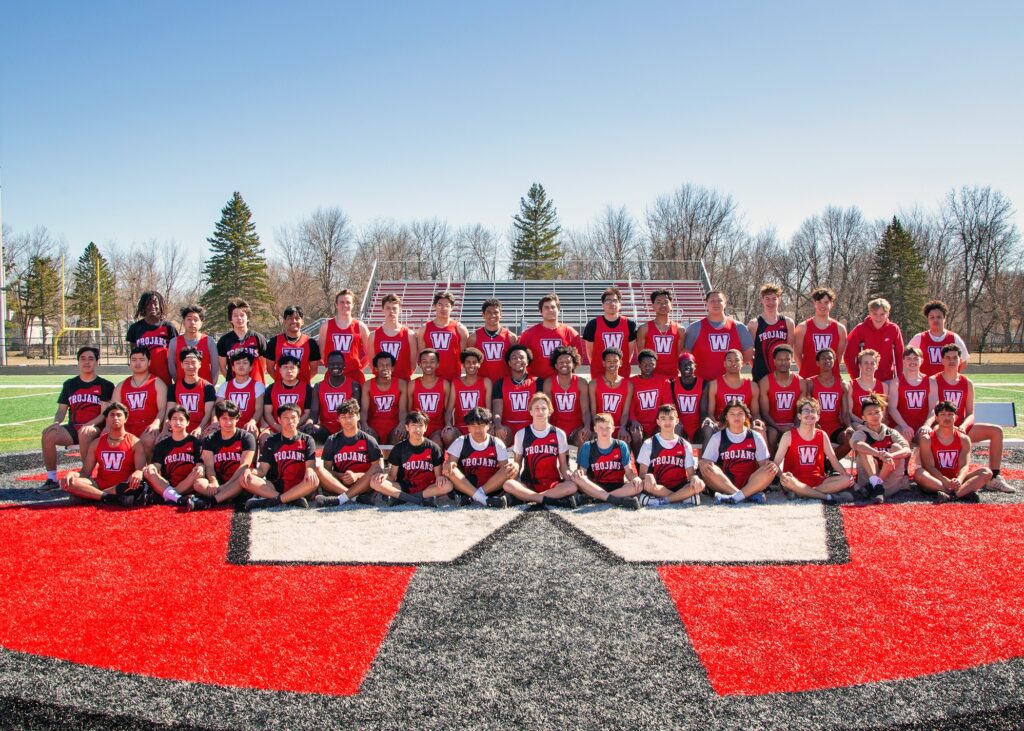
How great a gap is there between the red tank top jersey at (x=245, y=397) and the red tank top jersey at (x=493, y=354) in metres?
2.46

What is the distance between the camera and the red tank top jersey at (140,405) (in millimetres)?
7488

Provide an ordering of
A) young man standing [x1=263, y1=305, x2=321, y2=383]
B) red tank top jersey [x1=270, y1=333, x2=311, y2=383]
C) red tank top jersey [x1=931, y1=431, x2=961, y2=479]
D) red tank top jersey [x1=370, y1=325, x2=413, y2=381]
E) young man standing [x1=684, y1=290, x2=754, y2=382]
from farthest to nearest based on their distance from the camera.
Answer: red tank top jersey [x1=370, y1=325, x2=413, y2=381]
young man standing [x1=684, y1=290, x2=754, y2=382]
red tank top jersey [x1=270, y1=333, x2=311, y2=383]
young man standing [x1=263, y1=305, x2=321, y2=383]
red tank top jersey [x1=931, y1=431, x2=961, y2=479]

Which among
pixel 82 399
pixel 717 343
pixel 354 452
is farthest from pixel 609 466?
pixel 82 399

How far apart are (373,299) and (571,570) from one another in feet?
96.2

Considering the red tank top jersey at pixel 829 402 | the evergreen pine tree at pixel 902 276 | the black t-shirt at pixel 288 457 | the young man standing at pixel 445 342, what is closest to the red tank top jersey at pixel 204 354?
the black t-shirt at pixel 288 457

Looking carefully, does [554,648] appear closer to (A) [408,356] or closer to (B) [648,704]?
(B) [648,704]

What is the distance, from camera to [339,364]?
25.1 ft

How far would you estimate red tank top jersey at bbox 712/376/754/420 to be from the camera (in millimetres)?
7539

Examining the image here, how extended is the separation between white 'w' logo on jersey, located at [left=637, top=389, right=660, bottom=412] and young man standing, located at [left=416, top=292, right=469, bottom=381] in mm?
2104

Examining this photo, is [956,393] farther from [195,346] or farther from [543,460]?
[195,346]

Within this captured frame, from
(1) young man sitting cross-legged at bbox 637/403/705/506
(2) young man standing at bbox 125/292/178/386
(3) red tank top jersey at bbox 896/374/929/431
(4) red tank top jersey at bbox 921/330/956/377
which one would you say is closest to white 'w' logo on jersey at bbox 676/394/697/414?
(1) young man sitting cross-legged at bbox 637/403/705/506

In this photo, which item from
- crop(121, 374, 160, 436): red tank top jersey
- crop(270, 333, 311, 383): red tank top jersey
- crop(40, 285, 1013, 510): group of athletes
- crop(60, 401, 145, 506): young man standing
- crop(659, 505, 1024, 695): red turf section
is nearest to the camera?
crop(659, 505, 1024, 695): red turf section

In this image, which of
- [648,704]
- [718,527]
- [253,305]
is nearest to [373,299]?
[253,305]

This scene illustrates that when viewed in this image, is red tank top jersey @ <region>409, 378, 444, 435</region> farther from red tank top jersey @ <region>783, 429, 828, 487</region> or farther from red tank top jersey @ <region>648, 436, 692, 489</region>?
red tank top jersey @ <region>783, 429, 828, 487</region>
